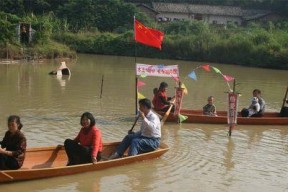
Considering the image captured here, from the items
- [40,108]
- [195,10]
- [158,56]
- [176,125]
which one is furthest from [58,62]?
[195,10]

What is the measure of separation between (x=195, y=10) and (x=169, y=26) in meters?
11.9

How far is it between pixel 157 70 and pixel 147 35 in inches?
38.7

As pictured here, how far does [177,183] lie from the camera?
28.1ft

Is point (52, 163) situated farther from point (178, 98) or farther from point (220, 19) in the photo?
point (220, 19)

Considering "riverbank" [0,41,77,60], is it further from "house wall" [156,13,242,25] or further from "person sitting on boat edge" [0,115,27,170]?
"house wall" [156,13,242,25]

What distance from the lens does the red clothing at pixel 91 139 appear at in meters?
8.51

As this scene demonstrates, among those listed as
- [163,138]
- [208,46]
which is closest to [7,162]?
[163,138]

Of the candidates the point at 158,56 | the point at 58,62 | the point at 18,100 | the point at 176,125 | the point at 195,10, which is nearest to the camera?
the point at 176,125

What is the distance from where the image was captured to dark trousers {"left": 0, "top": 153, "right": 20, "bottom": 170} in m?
7.77

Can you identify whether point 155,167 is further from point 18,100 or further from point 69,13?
point 69,13

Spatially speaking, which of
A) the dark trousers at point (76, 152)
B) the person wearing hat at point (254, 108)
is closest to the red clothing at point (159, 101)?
the person wearing hat at point (254, 108)

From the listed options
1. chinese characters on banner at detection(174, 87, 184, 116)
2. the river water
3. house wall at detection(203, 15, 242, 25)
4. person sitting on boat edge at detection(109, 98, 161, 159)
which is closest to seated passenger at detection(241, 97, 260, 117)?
the river water

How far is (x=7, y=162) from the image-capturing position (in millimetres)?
7828

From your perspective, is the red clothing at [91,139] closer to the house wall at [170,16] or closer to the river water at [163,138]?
the river water at [163,138]
